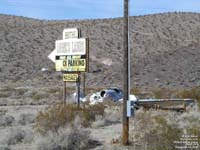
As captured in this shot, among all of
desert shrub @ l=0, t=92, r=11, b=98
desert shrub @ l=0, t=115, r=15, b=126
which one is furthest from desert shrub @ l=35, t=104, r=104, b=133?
desert shrub @ l=0, t=92, r=11, b=98

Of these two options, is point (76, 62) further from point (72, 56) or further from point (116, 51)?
point (116, 51)

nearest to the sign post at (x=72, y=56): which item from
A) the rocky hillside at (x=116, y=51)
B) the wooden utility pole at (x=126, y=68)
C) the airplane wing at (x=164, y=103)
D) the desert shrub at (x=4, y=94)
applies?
the airplane wing at (x=164, y=103)

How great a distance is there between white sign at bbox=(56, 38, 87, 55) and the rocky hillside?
40.5m

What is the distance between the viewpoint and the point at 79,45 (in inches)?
1029

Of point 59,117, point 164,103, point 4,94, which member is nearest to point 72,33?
point 164,103

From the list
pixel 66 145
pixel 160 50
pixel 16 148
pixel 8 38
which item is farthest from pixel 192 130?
pixel 8 38

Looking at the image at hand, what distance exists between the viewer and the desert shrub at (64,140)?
15.9 m

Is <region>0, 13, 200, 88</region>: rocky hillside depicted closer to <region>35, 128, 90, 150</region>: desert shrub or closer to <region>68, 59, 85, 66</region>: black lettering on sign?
<region>68, 59, 85, 66</region>: black lettering on sign

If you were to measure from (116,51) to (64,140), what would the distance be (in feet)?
226

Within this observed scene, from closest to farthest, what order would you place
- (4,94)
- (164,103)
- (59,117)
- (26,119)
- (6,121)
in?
(59,117)
(6,121)
(26,119)
(164,103)
(4,94)

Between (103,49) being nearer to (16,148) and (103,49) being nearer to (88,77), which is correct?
(88,77)

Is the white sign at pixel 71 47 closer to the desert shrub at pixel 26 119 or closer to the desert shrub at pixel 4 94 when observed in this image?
the desert shrub at pixel 26 119

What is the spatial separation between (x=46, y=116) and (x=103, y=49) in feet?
218

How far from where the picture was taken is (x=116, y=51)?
8462cm
